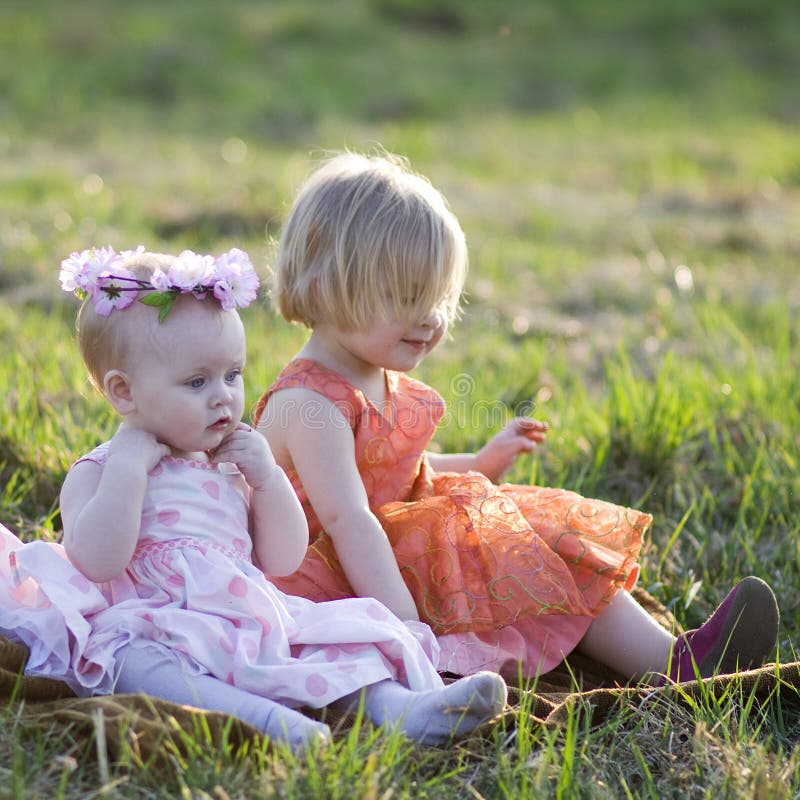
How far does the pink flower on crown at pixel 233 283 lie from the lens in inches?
89.8

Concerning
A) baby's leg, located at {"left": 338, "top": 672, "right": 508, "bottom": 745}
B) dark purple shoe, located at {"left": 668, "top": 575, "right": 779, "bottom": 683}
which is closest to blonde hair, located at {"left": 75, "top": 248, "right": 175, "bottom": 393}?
baby's leg, located at {"left": 338, "top": 672, "right": 508, "bottom": 745}

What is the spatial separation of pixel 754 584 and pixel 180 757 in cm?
132

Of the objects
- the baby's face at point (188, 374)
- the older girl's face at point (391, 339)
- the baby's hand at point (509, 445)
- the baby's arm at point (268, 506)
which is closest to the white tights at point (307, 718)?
the baby's arm at point (268, 506)

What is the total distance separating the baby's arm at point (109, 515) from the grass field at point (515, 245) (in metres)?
0.34

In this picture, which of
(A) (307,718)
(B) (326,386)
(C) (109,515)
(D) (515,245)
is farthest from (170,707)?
(D) (515,245)

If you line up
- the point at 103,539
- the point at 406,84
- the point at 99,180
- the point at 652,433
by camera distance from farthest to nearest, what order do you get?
the point at 406,84 < the point at 99,180 < the point at 652,433 < the point at 103,539

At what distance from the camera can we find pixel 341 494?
2604 millimetres

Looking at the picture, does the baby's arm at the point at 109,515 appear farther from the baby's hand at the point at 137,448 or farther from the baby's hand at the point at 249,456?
the baby's hand at the point at 249,456

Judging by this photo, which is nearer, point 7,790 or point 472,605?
point 7,790

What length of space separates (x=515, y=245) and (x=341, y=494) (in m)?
4.52

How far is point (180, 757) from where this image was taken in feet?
6.27

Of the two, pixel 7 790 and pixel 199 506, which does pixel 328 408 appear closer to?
pixel 199 506

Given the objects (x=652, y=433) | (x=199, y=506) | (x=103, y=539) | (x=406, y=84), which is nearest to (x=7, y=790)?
(x=103, y=539)

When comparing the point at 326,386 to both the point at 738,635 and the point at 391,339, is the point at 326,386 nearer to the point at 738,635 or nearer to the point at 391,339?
the point at 391,339
